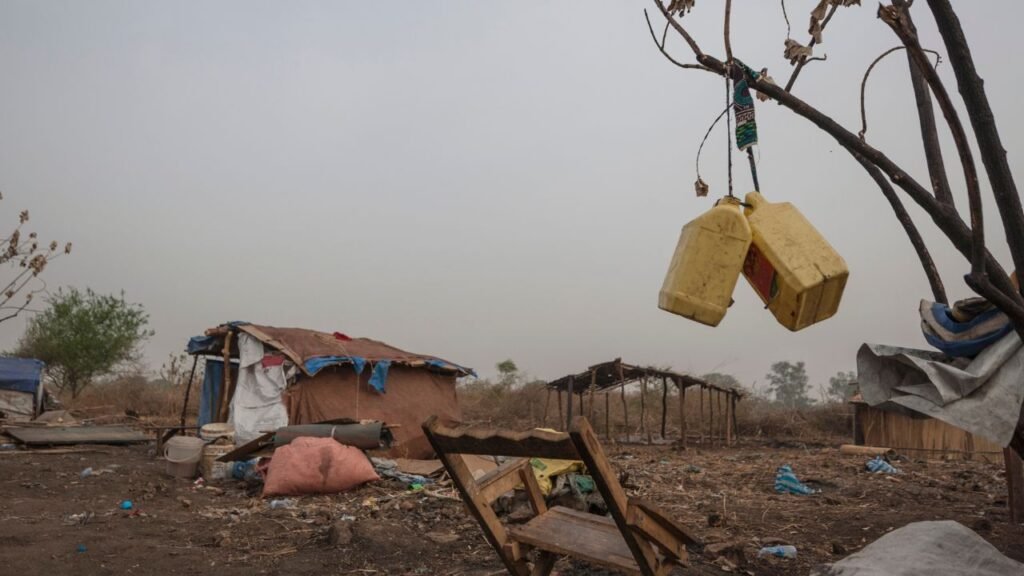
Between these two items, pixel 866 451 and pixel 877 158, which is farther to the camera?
pixel 866 451

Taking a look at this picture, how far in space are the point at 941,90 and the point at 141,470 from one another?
36.9 ft

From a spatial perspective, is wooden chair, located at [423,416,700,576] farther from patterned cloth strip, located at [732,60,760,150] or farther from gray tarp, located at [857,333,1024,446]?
patterned cloth strip, located at [732,60,760,150]

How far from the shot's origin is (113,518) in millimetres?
6668

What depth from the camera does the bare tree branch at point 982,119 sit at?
224 cm

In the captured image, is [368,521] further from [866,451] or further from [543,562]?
[866,451]

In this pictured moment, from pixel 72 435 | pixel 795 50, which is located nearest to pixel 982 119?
pixel 795 50

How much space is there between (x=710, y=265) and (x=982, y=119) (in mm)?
1008

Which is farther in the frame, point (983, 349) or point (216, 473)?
point (216, 473)

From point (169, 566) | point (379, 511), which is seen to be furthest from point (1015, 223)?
point (379, 511)

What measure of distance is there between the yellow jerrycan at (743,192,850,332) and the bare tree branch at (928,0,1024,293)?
0.65 metres

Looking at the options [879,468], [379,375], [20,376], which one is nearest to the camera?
[879,468]

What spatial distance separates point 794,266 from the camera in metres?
2.13

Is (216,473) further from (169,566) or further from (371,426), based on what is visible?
(169,566)

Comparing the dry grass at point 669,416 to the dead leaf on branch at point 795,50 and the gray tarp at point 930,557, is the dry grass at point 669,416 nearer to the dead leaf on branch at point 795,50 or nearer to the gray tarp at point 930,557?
the gray tarp at point 930,557
